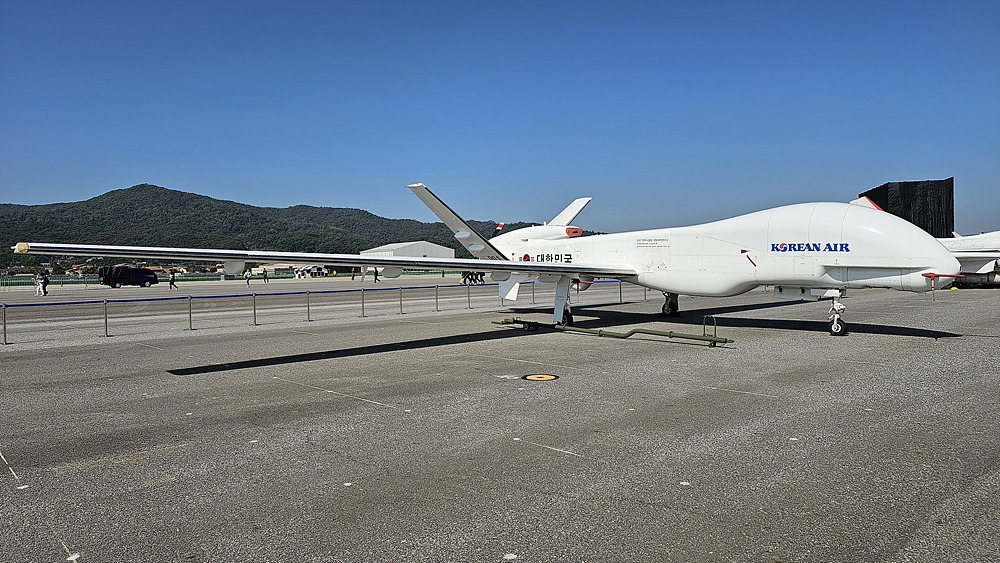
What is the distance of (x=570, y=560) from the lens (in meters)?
4.36

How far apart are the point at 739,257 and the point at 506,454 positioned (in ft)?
37.9

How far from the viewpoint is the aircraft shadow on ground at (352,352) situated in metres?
12.4

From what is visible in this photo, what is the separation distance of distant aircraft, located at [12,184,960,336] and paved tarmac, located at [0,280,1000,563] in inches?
67.7

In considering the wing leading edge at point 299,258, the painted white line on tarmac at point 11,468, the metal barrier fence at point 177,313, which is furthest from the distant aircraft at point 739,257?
the metal barrier fence at point 177,313

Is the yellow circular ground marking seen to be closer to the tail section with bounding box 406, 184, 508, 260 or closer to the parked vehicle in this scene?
the tail section with bounding box 406, 184, 508, 260

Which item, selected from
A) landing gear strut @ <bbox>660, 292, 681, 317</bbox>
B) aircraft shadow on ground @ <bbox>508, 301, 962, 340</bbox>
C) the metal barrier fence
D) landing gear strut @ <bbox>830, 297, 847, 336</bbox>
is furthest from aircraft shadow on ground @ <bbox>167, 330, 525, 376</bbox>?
landing gear strut @ <bbox>830, 297, 847, 336</bbox>

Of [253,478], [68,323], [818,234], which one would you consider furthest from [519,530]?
[68,323]

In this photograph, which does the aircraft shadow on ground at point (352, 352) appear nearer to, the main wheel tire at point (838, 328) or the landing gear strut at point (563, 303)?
the landing gear strut at point (563, 303)

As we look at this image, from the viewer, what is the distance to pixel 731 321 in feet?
66.6

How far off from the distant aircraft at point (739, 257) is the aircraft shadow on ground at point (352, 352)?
1.71 metres

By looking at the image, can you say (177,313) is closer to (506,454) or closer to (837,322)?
(837,322)

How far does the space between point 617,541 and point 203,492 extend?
3510mm

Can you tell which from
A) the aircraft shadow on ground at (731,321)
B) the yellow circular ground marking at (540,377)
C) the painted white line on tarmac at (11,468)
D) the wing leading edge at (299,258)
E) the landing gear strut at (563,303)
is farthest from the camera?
the landing gear strut at (563,303)

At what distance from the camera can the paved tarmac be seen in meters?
4.67
